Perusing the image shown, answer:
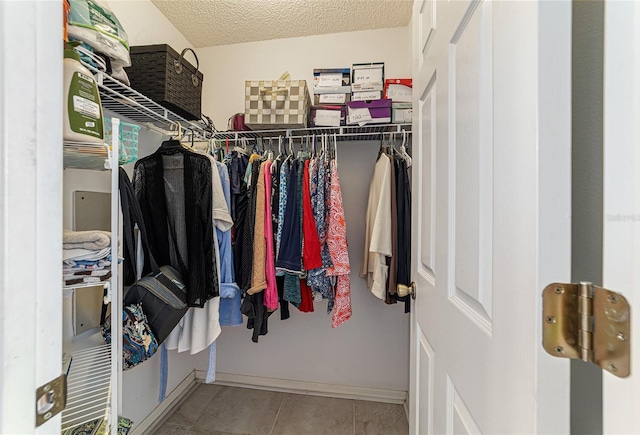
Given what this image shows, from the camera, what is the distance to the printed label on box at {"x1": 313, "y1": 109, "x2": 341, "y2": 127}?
1.64 metres

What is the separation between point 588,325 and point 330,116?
1.57 metres

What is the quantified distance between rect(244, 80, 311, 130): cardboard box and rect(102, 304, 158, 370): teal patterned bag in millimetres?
1158

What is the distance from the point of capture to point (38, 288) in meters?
0.40

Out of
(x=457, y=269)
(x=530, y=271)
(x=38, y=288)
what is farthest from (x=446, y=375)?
(x=38, y=288)

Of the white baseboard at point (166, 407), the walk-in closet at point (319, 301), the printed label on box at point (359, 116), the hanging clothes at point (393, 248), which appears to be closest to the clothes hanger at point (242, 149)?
the walk-in closet at point (319, 301)

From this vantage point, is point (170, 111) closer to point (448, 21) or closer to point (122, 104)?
point (122, 104)

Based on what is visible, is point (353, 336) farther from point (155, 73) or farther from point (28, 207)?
point (155, 73)

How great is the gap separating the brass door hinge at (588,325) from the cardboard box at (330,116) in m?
1.50

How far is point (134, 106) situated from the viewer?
127 cm

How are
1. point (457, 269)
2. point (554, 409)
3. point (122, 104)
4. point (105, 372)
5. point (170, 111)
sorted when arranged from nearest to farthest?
point (554, 409)
point (457, 269)
point (105, 372)
point (122, 104)
point (170, 111)

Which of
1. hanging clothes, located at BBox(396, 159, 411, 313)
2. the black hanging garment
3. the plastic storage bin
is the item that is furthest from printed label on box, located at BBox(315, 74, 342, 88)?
the plastic storage bin

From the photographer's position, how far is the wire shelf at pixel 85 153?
79 centimetres

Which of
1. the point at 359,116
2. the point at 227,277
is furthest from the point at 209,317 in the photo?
the point at 359,116

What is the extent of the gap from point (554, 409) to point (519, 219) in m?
0.22
